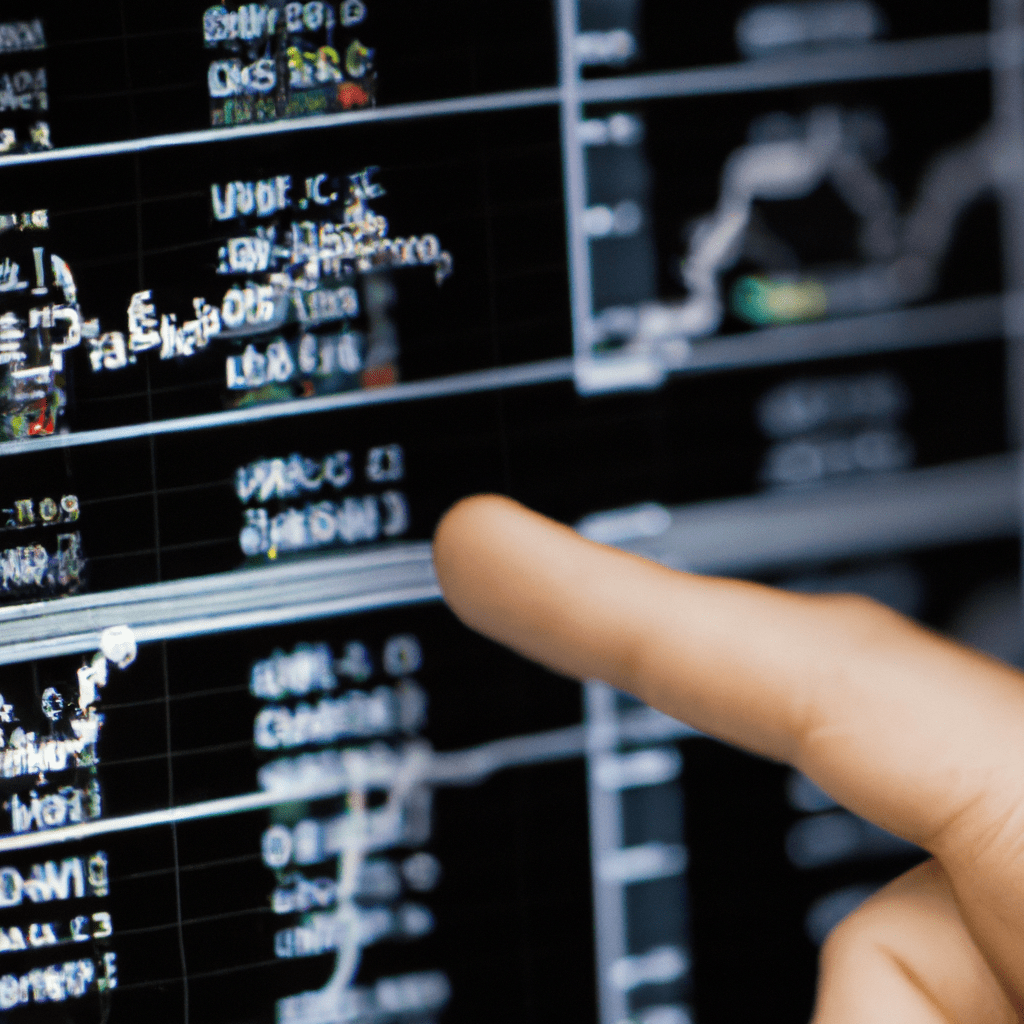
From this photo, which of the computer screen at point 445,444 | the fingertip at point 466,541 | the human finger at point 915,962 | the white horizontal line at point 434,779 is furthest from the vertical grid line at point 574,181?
the human finger at point 915,962

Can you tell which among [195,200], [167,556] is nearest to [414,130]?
[195,200]

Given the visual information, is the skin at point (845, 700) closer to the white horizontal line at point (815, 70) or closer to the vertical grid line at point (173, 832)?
the vertical grid line at point (173, 832)

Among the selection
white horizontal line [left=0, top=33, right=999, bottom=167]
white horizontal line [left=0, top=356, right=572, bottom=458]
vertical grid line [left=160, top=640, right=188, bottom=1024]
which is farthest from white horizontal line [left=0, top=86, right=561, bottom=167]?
vertical grid line [left=160, top=640, right=188, bottom=1024]

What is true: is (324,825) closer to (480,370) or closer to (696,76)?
(480,370)

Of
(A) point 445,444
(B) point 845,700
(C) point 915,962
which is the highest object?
(A) point 445,444

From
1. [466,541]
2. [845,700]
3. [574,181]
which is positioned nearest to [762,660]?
[845,700]

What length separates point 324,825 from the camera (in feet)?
1.86

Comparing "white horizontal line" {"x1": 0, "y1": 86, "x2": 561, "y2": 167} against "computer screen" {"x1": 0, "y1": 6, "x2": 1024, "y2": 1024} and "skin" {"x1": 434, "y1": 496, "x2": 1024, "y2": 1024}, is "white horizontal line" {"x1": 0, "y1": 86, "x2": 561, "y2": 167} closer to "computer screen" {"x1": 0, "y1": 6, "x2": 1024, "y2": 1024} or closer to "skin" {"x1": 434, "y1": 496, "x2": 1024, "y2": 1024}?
"computer screen" {"x1": 0, "y1": 6, "x2": 1024, "y2": 1024}

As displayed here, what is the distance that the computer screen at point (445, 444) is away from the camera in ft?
1.70

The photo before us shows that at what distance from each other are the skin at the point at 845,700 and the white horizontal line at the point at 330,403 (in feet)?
0.22

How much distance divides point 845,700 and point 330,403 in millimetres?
310

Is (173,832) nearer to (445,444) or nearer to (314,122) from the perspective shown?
(445,444)

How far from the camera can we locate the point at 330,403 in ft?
1.81

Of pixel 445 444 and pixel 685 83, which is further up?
pixel 685 83
